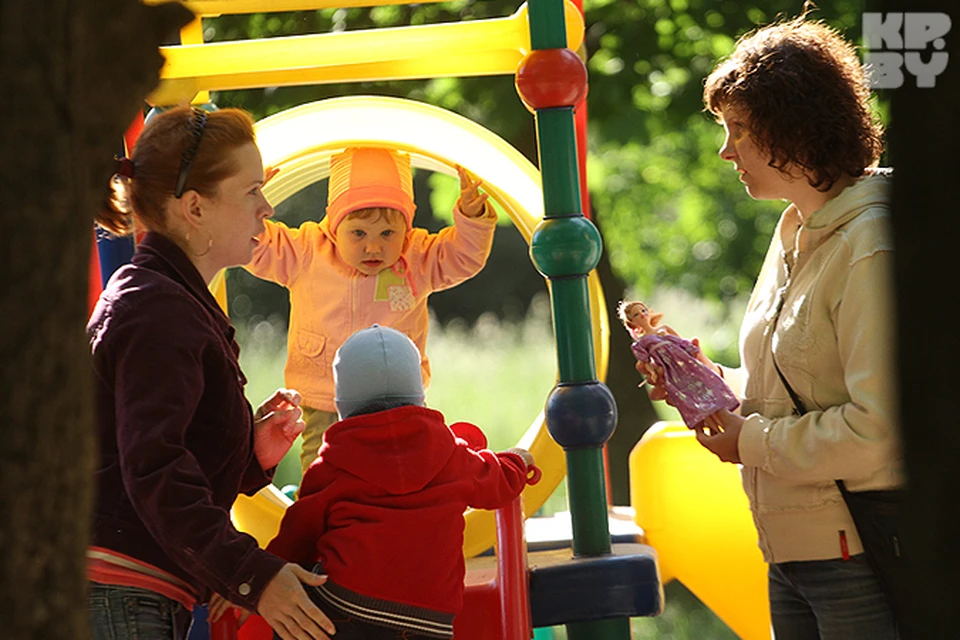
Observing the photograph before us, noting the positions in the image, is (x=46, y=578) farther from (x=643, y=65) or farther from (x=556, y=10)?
(x=643, y=65)

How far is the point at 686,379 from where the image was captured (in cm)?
287

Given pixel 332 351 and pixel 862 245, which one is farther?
pixel 332 351

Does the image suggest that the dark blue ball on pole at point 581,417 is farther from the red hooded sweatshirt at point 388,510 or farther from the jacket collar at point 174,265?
the jacket collar at point 174,265

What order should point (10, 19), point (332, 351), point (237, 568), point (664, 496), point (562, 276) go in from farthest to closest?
point (664, 496) → point (332, 351) → point (562, 276) → point (237, 568) → point (10, 19)

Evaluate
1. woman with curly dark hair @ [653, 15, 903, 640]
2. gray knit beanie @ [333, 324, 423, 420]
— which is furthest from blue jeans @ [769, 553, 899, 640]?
gray knit beanie @ [333, 324, 423, 420]

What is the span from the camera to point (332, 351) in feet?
14.0

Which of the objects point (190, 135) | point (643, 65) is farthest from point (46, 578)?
point (643, 65)

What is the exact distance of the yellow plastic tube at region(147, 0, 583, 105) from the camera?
385cm

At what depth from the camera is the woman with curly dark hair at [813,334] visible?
2482 millimetres

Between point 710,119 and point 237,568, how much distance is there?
598 cm

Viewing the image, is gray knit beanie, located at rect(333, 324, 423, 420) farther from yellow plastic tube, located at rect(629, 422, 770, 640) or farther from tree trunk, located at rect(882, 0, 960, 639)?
yellow plastic tube, located at rect(629, 422, 770, 640)

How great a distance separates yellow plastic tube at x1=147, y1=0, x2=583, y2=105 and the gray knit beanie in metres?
1.48

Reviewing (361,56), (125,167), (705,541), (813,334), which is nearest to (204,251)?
(125,167)

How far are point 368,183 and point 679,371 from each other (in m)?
1.73
